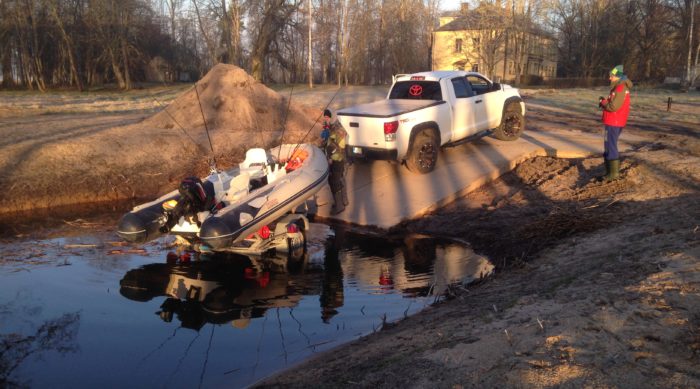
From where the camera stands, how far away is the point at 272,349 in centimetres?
584

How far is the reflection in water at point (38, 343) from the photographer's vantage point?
561 cm

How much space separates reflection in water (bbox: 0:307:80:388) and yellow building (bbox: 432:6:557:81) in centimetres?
4576

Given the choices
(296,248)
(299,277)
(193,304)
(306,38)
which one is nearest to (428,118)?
(296,248)

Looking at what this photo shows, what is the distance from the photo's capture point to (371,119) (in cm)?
1130

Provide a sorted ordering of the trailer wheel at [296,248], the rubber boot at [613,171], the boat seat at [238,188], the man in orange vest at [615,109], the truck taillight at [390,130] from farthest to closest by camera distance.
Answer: the truck taillight at [390,130], the rubber boot at [613,171], the man in orange vest at [615,109], the trailer wheel at [296,248], the boat seat at [238,188]

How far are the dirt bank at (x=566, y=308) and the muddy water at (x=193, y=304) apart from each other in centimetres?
64

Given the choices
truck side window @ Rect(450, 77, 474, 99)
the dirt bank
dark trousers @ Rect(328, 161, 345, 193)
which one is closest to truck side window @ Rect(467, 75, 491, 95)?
truck side window @ Rect(450, 77, 474, 99)

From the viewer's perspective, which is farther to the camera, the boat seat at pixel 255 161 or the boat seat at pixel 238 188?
the boat seat at pixel 255 161

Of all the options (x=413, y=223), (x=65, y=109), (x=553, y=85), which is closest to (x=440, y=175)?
(x=413, y=223)

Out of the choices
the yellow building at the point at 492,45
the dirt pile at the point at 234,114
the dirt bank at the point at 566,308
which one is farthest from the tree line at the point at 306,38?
the dirt bank at the point at 566,308

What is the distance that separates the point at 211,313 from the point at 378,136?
557cm

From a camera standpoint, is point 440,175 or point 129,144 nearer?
point 440,175

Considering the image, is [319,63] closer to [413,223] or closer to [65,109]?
[65,109]

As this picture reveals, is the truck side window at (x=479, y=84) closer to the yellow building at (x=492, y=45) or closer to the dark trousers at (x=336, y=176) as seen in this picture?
the dark trousers at (x=336, y=176)
